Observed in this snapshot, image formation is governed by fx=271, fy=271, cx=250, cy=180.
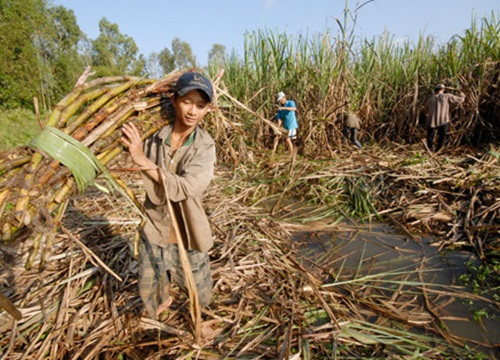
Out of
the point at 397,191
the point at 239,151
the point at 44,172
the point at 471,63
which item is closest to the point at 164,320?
the point at 44,172

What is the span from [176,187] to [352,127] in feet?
18.2

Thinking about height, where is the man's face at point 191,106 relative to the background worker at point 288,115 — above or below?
below

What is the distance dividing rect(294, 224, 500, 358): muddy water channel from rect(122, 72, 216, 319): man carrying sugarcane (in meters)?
1.15

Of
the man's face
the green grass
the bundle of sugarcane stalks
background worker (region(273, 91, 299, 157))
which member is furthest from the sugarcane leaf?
the green grass

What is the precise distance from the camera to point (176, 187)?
1.29 metres

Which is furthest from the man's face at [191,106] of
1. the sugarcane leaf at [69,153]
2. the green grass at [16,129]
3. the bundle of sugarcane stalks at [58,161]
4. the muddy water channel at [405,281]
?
the green grass at [16,129]

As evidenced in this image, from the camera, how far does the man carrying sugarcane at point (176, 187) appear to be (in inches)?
52.0

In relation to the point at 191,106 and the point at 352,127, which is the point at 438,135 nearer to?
the point at 352,127

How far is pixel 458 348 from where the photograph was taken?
1.61 m

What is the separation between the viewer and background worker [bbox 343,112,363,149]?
19.6ft

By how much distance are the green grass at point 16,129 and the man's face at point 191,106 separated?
24.1 ft

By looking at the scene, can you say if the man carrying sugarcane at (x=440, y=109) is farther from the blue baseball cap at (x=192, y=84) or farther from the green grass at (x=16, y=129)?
the green grass at (x=16, y=129)

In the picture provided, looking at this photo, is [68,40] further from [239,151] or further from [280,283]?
[280,283]

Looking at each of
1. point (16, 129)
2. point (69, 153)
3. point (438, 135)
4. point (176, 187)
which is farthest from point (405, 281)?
point (16, 129)
